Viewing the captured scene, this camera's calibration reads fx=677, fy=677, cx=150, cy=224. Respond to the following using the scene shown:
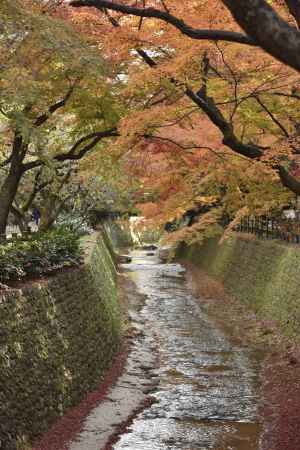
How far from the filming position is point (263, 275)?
27.4 meters

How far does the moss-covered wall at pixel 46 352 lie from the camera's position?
11156 mm

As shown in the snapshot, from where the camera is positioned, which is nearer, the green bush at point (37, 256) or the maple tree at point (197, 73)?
the green bush at point (37, 256)

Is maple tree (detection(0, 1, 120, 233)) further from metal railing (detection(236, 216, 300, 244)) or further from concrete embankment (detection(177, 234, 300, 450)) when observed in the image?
metal railing (detection(236, 216, 300, 244))

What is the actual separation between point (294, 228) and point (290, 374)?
10662 millimetres

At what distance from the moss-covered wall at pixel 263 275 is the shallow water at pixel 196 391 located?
1.92 meters

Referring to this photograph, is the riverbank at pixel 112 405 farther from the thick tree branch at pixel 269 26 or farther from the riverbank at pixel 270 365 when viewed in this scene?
the thick tree branch at pixel 269 26

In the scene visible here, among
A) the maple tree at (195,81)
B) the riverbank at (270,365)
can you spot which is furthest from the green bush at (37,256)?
the riverbank at (270,365)

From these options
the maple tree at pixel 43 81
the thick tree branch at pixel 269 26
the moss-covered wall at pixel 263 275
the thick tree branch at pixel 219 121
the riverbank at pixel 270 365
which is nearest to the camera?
the thick tree branch at pixel 269 26

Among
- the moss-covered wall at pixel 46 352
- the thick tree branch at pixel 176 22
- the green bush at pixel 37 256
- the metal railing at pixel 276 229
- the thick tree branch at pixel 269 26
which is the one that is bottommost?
the moss-covered wall at pixel 46 352

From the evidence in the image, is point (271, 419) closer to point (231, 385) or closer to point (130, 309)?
point (231, 385)

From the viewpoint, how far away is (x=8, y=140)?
24391mm

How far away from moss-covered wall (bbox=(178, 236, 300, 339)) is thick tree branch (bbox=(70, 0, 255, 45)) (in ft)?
41.0

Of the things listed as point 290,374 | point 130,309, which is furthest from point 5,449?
point 130,309

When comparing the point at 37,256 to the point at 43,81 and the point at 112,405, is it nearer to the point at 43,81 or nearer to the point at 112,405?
the point at 112,405
